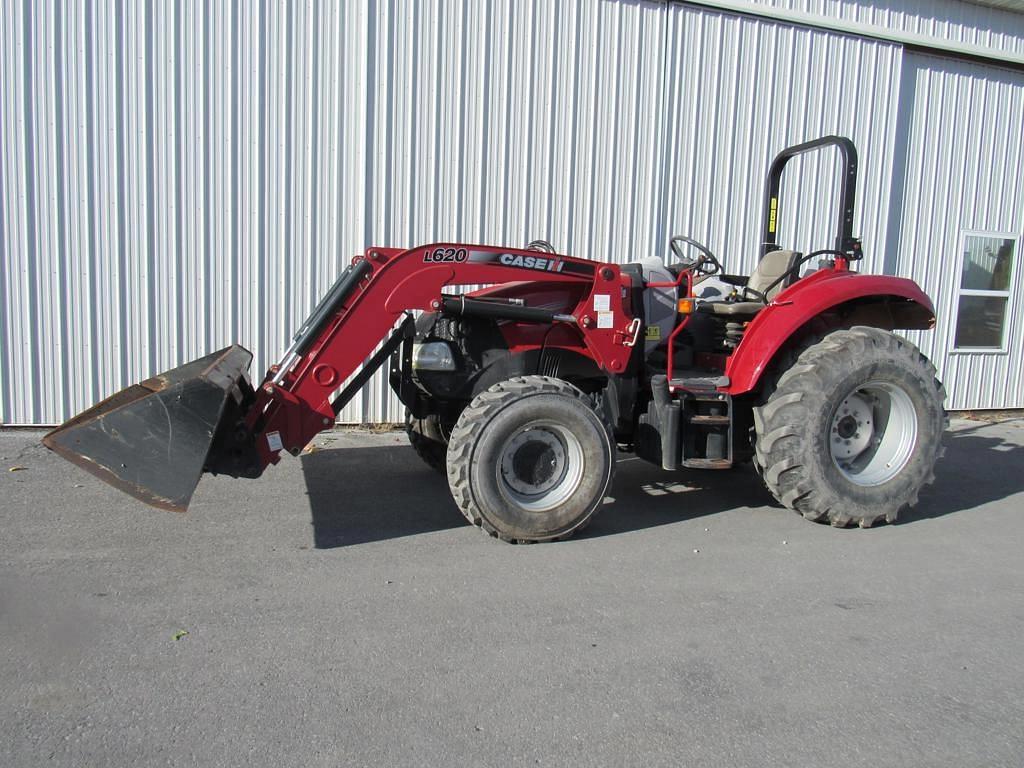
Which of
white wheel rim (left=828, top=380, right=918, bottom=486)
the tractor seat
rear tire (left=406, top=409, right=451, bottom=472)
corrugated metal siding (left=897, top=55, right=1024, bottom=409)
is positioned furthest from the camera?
corrugated metal siding (left=897, top=55, right=1024, bottom=409)

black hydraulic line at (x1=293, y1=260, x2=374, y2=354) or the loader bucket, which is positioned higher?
black hydraulic line at (x1=293, y1=260, x2=374, y2=354)

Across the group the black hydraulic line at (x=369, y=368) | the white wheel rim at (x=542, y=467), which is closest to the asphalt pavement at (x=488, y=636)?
the white wheel rim at (x=542, y=467)

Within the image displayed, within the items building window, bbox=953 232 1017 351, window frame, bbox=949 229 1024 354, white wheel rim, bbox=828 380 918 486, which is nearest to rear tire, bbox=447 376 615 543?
white wheel rim, bbox=828 380 918 486

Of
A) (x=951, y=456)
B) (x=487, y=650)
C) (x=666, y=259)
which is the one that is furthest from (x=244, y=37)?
(x=951, y=456)

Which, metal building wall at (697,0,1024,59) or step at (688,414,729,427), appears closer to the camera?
step at (688,414,729,427)

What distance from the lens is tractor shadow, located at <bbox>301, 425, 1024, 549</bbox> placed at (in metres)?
5.06

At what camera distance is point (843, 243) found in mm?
5527

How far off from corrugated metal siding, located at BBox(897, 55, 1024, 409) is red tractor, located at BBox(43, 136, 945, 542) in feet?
16.2

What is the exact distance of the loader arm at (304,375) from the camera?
3.87m

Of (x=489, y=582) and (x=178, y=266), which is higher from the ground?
(x=178, y=266)

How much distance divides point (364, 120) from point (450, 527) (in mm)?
4798

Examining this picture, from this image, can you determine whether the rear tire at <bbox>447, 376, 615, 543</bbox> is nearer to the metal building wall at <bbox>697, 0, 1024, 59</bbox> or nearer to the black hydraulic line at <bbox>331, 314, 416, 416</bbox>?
the black hydraulic line at <bbox>331, 314, 416, 416</bbox>

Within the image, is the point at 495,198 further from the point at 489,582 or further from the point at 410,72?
the point at 489,582

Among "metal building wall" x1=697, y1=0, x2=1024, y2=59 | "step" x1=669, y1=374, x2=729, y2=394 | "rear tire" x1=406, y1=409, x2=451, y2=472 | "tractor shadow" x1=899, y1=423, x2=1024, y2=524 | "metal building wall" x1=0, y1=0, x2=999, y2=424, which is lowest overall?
"tractor shadow" x1=899, y1=423, x2=1024, y2=524
